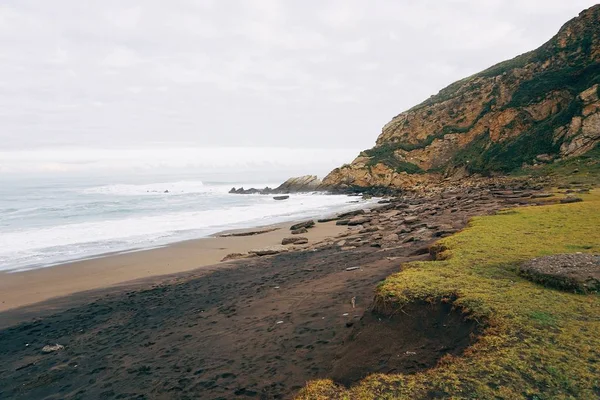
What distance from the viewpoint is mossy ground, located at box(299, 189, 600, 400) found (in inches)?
139

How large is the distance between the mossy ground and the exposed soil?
196 mm

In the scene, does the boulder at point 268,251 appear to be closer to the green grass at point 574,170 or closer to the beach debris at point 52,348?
the beach debris at point 52,348

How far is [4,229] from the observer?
27359 millimetres

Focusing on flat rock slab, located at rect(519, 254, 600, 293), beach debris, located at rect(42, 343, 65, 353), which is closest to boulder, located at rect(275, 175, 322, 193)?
beach debris, located at rect(42, 343, 65, 353)

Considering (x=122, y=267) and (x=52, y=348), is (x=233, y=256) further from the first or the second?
(x=52, y=348)

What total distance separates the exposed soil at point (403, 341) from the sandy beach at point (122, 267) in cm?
1070

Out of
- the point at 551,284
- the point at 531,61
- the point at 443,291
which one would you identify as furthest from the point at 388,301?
the point at 531,61

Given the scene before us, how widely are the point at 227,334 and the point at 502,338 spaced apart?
5.08 meters

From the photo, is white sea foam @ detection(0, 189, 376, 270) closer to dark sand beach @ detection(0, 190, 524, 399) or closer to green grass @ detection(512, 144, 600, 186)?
dark sand beach @ detection(0, 190, 524, 399)

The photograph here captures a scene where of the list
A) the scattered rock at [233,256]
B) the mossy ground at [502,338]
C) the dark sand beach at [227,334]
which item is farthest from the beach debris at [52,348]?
the scattered rock at [233,256]

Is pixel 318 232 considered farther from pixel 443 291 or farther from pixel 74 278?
pixel 443 291

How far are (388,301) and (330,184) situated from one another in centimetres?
5328

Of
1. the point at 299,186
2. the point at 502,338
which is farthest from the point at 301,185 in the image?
the point at 502,338

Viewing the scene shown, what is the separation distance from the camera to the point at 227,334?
7.21 metres
